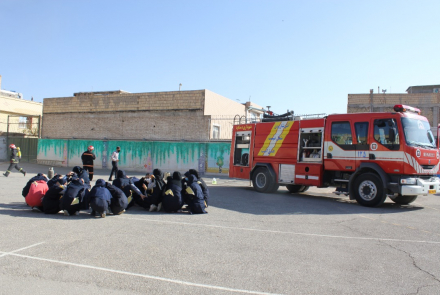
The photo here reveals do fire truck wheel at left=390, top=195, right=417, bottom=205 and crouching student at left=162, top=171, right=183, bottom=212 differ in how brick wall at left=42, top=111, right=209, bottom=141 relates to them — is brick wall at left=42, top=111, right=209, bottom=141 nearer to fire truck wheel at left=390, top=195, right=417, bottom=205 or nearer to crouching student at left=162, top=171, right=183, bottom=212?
fire truck wheel at left=390, top=195, right=417, bottom=205

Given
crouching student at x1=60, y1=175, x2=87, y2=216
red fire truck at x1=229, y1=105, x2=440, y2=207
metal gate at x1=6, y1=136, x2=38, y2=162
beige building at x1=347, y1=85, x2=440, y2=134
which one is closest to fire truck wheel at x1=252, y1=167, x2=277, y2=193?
red fire truck at x1=229, y1=105, x2=440, y2=207

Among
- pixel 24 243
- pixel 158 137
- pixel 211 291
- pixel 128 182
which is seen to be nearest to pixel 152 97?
pixel 158 137

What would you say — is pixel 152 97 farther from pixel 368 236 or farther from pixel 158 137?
pixel 368 236

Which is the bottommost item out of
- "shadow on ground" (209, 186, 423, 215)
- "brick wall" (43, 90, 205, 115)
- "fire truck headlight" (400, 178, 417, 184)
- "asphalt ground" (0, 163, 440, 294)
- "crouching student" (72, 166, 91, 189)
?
"asphalt ground" (0, 163, 440, 294)

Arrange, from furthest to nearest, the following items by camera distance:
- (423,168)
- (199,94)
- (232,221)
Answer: (199,94)
(423,168)
(232,221)

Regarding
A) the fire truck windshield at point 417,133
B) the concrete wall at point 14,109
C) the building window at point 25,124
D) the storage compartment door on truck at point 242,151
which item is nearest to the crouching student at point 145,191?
the storage compartment door on truck at point 242,151

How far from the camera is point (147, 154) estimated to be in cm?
2477

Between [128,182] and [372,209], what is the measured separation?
6995 millimetres

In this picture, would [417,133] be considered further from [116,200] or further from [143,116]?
[143,116]

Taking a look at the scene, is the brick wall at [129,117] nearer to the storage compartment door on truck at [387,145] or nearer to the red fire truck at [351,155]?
the red fire truck at [351,155]

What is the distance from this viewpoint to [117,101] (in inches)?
1072

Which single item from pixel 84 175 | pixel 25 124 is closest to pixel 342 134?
pixel 84 175

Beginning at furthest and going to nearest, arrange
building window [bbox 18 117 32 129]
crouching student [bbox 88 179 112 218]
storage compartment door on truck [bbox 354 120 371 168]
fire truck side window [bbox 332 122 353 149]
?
building window [bbox 18 117 32 129], fire truck side window [bbox 332 122 353 149], storage compartment door on truck [bbox 354 120 371 168], crouching student [bbox 88 179 112 218]

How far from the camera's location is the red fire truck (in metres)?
10.5
